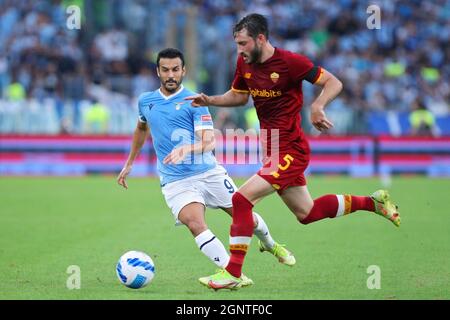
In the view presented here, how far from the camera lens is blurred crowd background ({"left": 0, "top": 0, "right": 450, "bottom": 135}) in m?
25.6

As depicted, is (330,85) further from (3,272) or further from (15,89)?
(15,89)

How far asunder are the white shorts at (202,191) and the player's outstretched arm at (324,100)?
1.33 m

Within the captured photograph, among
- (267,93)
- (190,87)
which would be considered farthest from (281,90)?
(190,87)

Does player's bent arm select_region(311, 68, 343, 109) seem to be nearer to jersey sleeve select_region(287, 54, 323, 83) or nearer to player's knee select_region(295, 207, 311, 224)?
jersey sleeve select_region(287, 54, 323, 83)

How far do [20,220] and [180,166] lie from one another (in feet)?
20.8

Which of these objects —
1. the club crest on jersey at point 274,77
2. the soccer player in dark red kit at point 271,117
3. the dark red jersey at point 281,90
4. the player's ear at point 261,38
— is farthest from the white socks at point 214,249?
the player's ear at point 261,38

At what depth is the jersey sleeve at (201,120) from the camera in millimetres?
9391

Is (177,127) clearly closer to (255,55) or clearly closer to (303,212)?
(255,55)

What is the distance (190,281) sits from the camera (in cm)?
940

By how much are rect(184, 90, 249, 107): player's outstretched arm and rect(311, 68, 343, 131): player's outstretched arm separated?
862 millimetres

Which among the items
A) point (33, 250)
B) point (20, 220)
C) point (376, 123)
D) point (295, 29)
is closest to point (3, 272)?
point (33, 250)

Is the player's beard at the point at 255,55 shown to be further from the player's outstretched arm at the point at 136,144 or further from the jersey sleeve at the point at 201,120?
the player's outstretched arm at the point at 136,144

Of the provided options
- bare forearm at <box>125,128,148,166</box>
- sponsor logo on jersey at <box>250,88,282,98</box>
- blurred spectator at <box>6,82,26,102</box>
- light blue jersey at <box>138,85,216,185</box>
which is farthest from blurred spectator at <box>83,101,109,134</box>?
sponsor logo on jersey at <box>250,88,282,98</box>

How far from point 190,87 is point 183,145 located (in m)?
17.1
